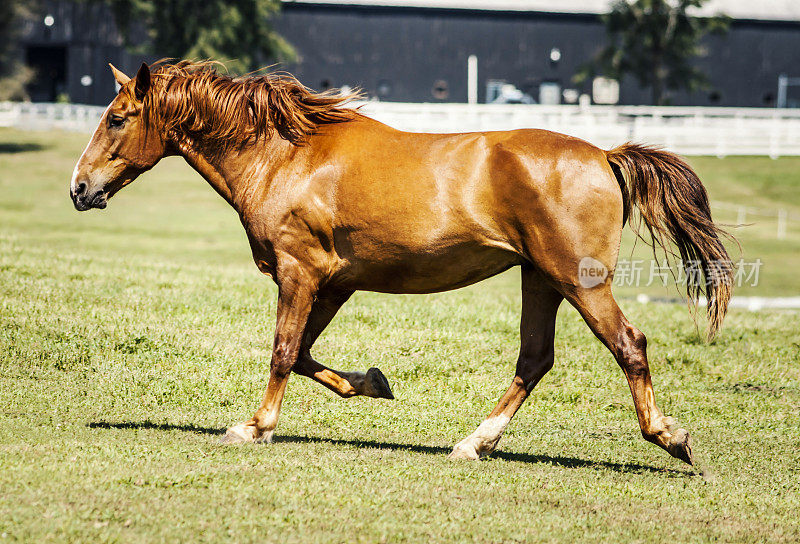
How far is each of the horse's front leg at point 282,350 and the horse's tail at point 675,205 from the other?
2.15 m

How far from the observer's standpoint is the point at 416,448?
6.72 m

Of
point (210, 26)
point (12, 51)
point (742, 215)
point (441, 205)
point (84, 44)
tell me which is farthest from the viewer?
point (12, 51)

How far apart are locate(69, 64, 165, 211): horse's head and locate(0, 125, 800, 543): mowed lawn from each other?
1602 millimetres

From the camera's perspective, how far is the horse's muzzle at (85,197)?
646 cm

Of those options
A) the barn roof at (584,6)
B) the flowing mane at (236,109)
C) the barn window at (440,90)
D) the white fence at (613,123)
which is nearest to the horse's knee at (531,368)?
the flowing mane at (236,109)

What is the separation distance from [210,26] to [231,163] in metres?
42.4

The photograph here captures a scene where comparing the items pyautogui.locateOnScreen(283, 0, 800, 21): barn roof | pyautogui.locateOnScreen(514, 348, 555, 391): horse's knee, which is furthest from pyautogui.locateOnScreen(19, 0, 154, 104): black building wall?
pyautogui.locateOnScreen(514, 348, 555, 391): horse's knee

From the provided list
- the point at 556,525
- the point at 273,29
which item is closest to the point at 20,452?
the point at 556,525

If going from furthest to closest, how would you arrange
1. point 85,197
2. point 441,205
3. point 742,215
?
point 742,215 < point 85,197 < point 441,205

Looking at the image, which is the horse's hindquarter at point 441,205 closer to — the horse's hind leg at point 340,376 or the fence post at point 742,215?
the horse's hind leg at point 340,376

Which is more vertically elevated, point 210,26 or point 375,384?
point 210,26

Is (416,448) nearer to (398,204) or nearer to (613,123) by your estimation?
(398,204)

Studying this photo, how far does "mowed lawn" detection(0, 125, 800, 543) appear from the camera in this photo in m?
4.85

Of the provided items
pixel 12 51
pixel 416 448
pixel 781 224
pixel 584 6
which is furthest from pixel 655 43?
pixel 12 51
